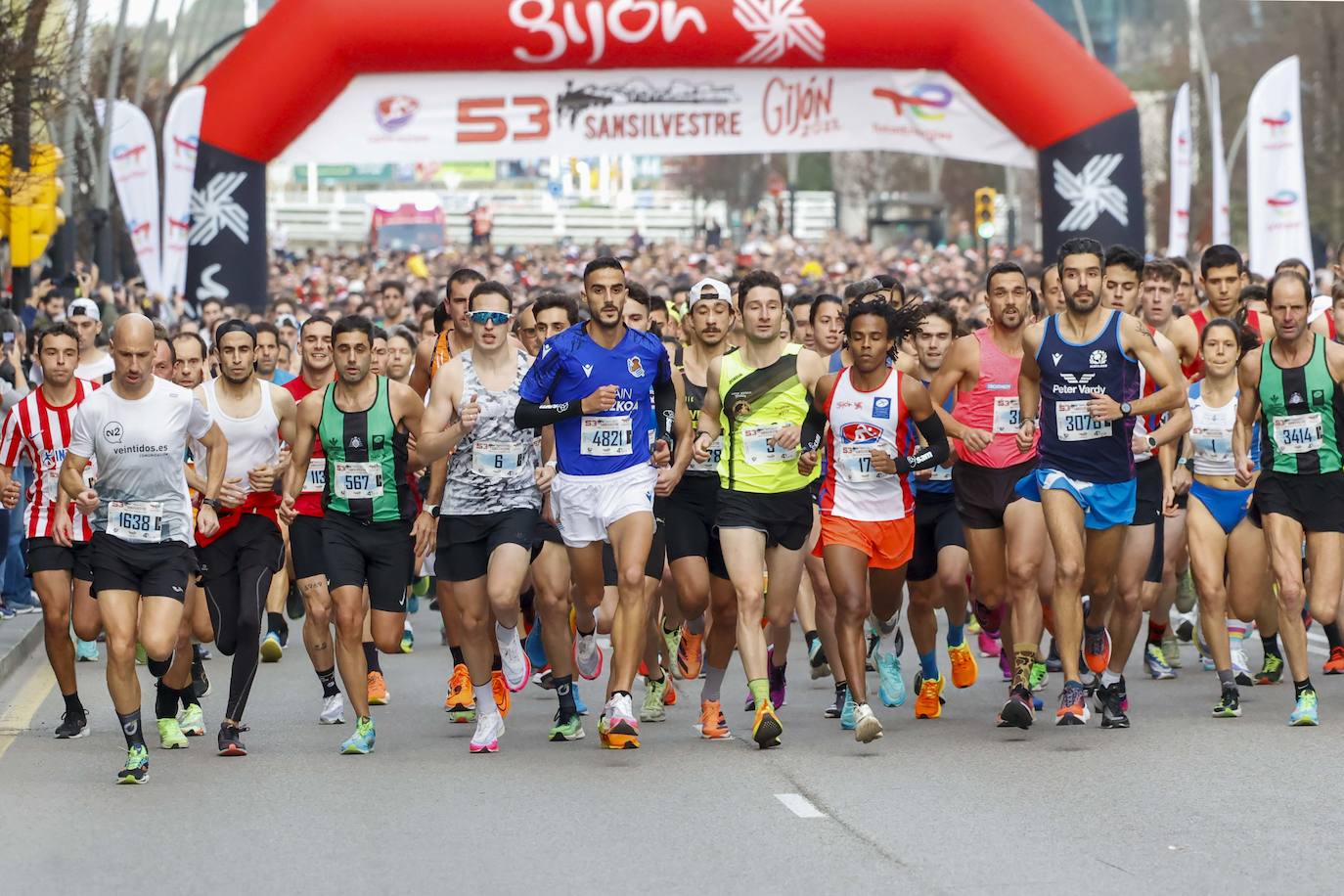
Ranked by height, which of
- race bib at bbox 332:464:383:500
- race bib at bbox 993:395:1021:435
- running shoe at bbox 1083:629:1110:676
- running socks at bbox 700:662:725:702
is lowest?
running socks at bbox 700:662:725:702

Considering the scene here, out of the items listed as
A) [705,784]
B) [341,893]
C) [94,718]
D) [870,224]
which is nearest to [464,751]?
[705,784]

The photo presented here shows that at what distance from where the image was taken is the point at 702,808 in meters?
8.51

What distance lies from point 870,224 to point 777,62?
170 feet

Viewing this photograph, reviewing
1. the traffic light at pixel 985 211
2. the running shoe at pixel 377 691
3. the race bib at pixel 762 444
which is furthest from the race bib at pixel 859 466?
the traffic light at pixel 985 211

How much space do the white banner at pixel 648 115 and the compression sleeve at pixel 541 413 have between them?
11438mm

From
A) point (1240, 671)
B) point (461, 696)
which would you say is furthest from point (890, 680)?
point (461, 696)

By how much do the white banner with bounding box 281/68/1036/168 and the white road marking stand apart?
13.0 metres

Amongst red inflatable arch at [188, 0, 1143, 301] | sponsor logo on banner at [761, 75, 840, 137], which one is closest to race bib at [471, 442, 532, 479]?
red inflatable arch at [188, 0, 1143, 301]

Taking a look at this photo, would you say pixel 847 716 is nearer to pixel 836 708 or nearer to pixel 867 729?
pixel 836 708

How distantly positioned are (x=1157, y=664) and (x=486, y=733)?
13.1 feet

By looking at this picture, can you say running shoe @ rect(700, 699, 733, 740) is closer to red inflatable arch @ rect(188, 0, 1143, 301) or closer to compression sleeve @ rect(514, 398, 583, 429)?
compression sleeve @ rect(514, 398, 583, 429)

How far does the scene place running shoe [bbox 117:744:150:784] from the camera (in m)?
9.27

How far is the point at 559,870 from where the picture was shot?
24.2 feet

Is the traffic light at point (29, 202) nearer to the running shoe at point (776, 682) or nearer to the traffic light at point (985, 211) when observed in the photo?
the running shoe at point (776, 682)
